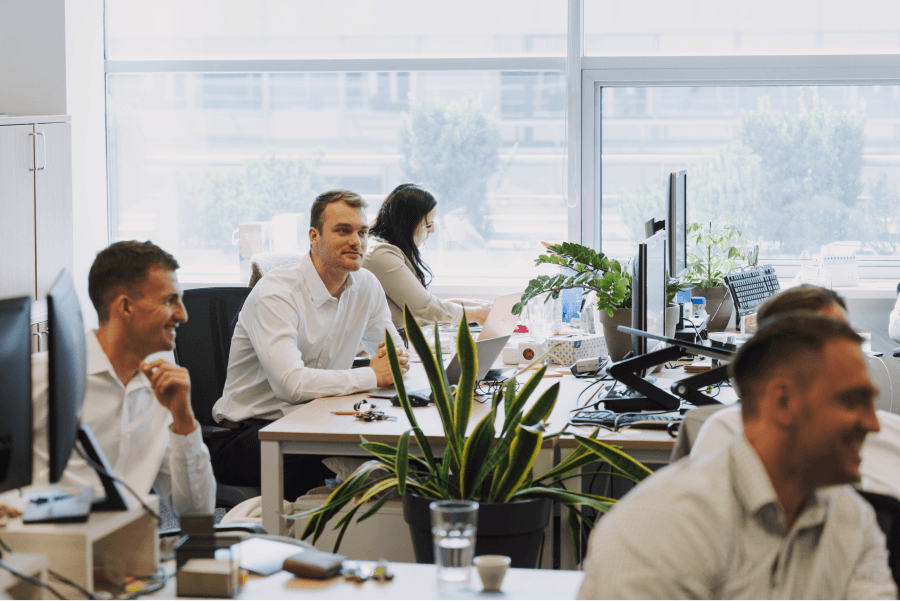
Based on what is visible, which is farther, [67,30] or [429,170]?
[429,170]

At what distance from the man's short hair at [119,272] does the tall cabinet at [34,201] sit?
3.04 metres

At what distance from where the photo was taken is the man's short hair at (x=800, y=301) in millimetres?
1536

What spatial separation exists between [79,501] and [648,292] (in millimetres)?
1822

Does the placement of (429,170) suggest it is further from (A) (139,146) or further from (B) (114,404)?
(B) (114,404)

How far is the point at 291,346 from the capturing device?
2.71 m

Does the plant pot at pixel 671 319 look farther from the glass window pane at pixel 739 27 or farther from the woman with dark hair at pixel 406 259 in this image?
the glass window pane at pixel 739 27

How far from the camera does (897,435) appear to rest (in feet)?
4.83

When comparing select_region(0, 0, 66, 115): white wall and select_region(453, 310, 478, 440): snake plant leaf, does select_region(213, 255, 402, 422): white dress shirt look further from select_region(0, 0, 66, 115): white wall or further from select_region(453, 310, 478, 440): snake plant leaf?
select_region(0, 0, 66, 115): white wall

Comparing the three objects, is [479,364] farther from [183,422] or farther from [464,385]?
[183,422]

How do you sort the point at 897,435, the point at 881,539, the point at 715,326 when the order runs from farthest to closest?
the point at 715,326 → the point at 897,435 → the point at 881,539

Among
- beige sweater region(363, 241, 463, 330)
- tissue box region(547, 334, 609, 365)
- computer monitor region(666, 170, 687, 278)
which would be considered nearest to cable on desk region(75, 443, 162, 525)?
tissue box region(547, 334, 609, 365)

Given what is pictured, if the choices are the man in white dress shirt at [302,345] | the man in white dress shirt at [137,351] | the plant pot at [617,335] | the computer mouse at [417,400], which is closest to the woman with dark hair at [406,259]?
the man in white dress shirt at [302,345]

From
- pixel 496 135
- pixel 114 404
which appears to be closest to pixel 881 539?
pixel 114 404

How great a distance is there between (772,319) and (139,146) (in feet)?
15.8
